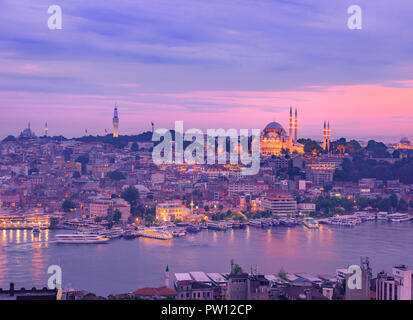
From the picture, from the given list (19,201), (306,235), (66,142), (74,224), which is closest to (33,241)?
(74,224)

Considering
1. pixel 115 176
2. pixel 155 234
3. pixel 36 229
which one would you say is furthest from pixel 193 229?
pixel 115 176

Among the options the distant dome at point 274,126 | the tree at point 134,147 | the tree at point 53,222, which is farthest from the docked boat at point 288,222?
the tree at point 134,147

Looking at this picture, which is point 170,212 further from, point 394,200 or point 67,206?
point 394,200

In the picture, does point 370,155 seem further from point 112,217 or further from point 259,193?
point 112,217

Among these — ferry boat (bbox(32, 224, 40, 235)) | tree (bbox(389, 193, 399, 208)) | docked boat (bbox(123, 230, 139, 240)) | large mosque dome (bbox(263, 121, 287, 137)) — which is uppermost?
large mosque dome (bbox(263, 121, 287, 137))

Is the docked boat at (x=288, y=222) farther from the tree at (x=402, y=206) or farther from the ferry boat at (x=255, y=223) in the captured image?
the tree at (x=402, y=206)

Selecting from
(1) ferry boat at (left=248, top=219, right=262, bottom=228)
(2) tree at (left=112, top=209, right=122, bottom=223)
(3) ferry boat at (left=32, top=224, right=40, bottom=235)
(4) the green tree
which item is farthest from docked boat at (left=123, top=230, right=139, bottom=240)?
(4) the green tree

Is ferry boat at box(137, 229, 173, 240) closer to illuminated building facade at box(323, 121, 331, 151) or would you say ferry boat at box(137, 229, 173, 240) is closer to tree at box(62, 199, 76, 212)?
tree at box(62, 199, 76, 212)
